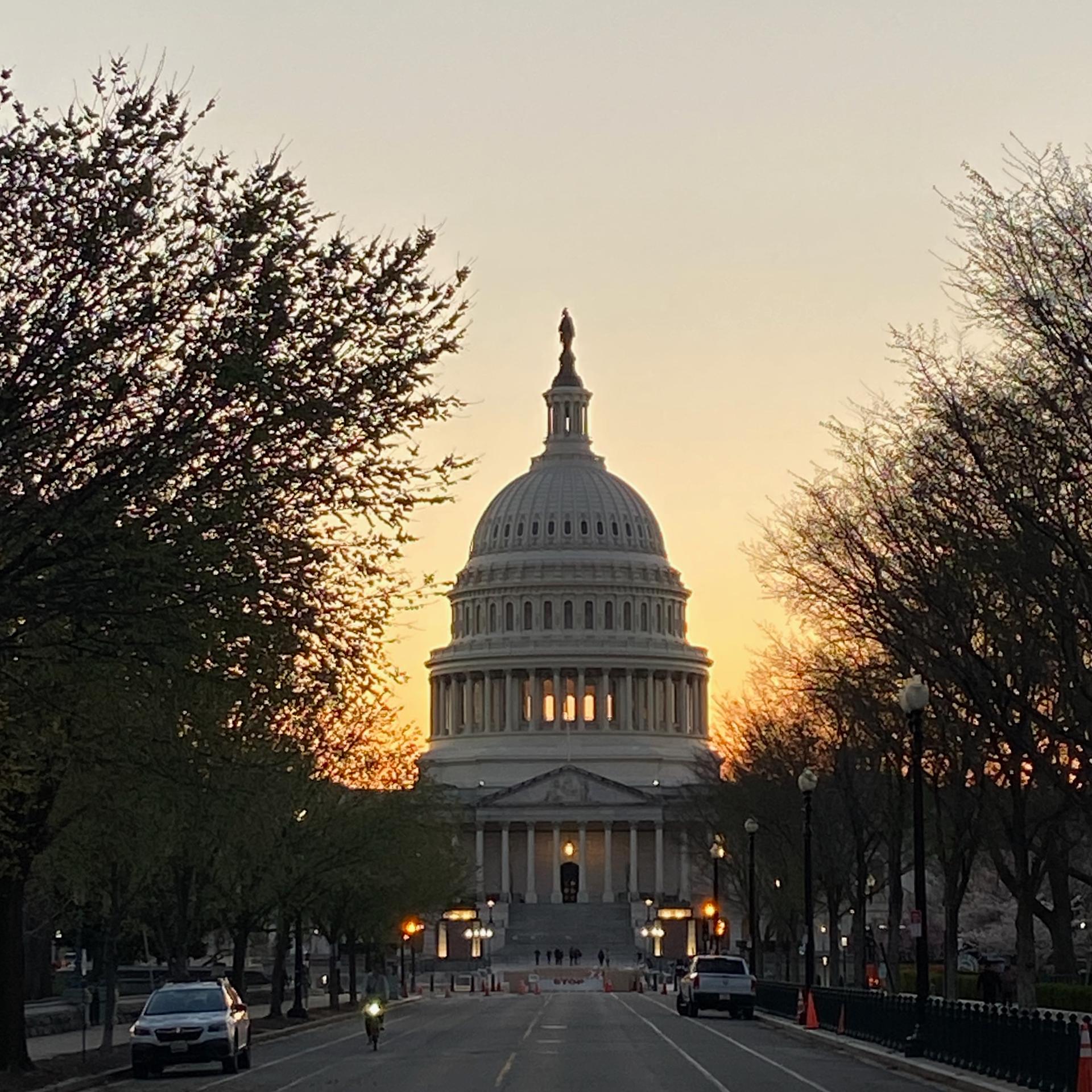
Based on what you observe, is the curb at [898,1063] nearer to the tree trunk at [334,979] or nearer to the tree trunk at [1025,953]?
the tree trunk at [1025,953]

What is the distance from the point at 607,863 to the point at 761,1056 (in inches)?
5936

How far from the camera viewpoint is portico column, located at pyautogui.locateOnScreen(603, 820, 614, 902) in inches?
7505

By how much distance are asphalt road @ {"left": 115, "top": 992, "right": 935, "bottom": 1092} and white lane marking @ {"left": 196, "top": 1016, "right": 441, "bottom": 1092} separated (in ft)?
0.18

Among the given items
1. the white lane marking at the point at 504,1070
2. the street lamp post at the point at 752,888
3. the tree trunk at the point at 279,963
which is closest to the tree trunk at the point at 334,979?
the tree trunk at the point at 279,963

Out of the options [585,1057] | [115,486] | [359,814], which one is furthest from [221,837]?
[115,486]

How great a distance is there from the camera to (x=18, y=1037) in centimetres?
3519

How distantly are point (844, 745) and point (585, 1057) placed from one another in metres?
20.2

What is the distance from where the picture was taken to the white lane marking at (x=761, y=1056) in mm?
33031

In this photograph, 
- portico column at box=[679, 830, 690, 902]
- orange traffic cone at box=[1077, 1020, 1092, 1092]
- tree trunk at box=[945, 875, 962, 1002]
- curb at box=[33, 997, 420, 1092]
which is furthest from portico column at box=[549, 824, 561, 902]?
orange traffic cone at box=[1077, 1020, 1092, 1092]

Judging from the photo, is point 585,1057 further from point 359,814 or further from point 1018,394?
point 359,814

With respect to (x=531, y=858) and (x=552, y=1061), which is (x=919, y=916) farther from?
(x=531, y=858)

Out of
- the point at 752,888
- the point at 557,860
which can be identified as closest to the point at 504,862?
the point at 557,860

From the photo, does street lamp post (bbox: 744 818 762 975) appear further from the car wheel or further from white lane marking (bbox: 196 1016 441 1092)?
the car wheel

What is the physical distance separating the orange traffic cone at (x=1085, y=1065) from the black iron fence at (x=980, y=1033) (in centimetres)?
157
